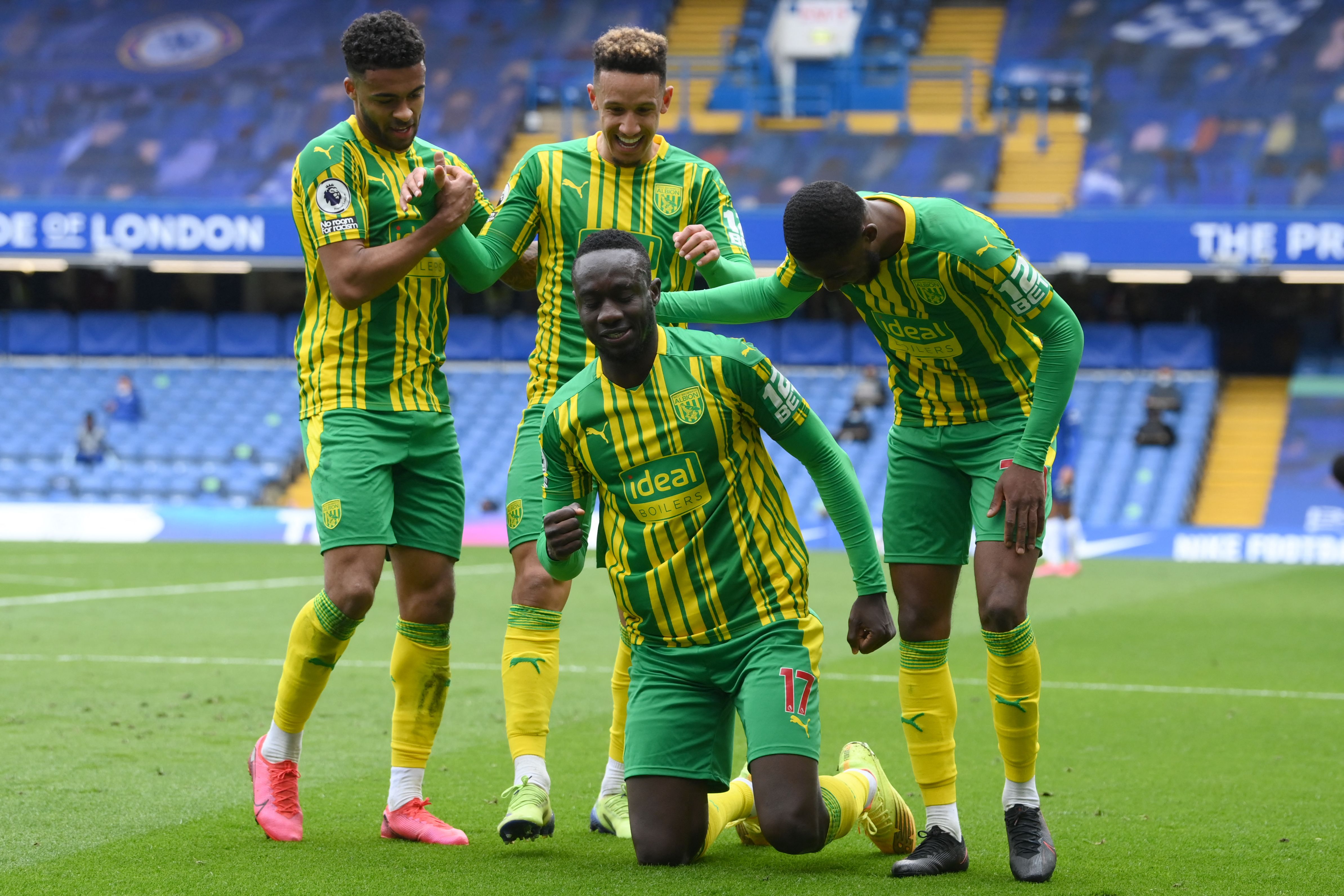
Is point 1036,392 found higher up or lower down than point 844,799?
higher up

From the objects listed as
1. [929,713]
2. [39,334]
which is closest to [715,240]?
[929,713]

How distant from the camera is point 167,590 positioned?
515 inches

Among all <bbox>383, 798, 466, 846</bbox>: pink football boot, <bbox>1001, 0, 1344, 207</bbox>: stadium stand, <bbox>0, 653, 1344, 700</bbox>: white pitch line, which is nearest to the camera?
<bbox>383, 798, 466, 846</bbox>: pink football boot

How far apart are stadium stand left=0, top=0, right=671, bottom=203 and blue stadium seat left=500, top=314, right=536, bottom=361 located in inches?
108

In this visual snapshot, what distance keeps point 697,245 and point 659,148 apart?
52 centimetres

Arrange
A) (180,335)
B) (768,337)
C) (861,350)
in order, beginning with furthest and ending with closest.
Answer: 1. (180,335)
2. (768,337)
3. (861,350)

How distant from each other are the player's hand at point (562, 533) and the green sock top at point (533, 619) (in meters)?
0.70

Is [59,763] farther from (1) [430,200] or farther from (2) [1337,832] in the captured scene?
(2) [1337,832]

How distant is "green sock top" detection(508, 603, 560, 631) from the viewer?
4.51 metres

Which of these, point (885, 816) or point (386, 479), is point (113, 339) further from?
point (885, 816)

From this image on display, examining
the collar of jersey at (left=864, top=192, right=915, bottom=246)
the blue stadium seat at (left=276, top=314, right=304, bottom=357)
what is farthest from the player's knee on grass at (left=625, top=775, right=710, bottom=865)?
the blue stadium seat at (left=276, top=314, right=304, bottom=357)

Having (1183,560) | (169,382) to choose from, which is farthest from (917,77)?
(169,382)

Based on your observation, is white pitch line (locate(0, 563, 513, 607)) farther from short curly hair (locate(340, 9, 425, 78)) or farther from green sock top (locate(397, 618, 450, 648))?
short curly hair (locate(340, 9, 425, 78))

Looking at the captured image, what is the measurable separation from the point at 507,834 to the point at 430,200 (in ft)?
6.08
